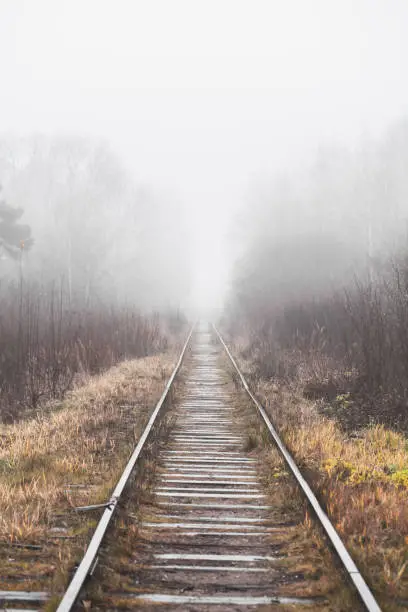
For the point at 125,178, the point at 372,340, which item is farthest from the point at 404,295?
the point at 125,178

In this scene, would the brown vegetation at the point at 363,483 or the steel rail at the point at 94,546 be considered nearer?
the steel rail at the point at 94,546

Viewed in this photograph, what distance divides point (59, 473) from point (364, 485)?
10.2ft

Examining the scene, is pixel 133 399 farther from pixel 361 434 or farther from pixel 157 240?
pixel 157 240

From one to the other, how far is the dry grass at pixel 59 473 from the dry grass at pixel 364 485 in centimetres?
A: 192

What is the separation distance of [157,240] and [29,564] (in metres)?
47.4

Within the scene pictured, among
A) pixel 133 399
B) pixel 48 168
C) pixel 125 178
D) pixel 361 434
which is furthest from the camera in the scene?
pixel 125 178

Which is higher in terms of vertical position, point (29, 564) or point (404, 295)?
point (404, 295)

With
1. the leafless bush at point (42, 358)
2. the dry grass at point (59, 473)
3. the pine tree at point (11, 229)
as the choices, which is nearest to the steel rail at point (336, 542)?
the dry grass at point (59, 473)

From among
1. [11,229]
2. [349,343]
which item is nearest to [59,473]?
[349,343]

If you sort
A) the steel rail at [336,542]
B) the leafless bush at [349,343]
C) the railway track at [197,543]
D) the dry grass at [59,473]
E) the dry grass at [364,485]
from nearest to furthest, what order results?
the steel rail at [336,542] → the railway track at [197,543] → the dry grass at [364,485] → the dry grass at [59,473] → the leafless bush at [349,343]

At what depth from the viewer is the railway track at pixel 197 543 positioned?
301 cm

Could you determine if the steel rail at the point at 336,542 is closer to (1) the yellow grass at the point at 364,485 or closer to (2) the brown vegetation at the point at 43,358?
(1) the yellow grass at the point at 364,485

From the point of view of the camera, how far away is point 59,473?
548cm

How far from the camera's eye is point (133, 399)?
971cm
